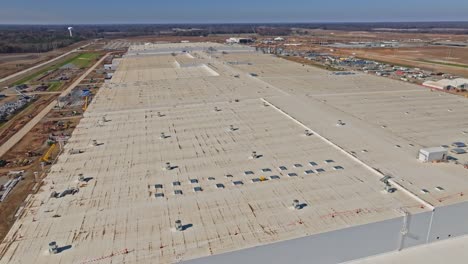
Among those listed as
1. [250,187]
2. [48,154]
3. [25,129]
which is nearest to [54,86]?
[25,129]

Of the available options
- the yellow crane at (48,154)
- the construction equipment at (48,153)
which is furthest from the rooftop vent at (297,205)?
the yellow crane at (48,154)

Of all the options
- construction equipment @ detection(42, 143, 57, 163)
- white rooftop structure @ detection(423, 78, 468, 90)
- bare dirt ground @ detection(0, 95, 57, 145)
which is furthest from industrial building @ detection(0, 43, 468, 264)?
white rooftop structure @ detection(423, 78, 468, 90)

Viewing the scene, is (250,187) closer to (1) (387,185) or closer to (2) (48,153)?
(1) (387,185)

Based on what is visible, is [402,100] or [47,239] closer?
[47,239]

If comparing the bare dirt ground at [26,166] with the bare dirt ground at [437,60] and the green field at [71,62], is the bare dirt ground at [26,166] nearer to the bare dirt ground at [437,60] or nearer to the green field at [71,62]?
the green field at [71,62]

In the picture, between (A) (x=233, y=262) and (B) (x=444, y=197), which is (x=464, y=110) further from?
(A) (x=233, y=262)

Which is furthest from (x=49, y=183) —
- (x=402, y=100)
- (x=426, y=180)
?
(x=402, y=100)
